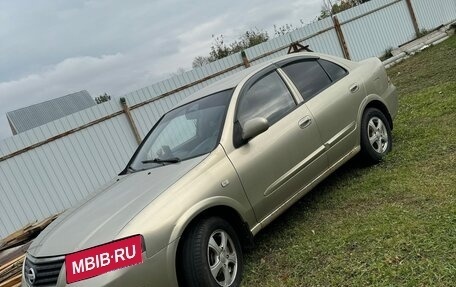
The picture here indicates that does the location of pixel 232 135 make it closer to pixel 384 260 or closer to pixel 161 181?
pixel 161 181

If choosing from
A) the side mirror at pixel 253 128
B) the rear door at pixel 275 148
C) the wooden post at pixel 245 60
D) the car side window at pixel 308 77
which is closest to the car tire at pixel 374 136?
the car side window at pixel 308 77

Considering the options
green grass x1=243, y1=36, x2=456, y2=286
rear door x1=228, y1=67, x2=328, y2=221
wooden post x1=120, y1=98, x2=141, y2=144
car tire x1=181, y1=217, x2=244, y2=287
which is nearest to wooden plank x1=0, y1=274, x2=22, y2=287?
car tire x1=181, y1=217, x2=244, y2=287

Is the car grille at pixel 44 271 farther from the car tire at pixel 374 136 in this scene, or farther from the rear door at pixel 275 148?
the car tire at pixel 374 136

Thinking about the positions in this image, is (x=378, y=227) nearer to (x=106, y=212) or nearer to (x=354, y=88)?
(x=354, y=88)

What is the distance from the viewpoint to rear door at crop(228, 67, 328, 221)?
4.09 metres

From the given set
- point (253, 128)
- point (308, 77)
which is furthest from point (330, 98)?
point (253, 128)

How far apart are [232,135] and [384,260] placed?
160cm

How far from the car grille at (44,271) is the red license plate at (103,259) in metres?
0.10

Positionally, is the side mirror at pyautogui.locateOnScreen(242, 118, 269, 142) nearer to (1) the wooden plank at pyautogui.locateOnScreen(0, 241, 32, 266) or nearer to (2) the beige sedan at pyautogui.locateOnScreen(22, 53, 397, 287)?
(2) the beige sedan at pyautogui.locateOnScreen(22, 53, 397, 287)

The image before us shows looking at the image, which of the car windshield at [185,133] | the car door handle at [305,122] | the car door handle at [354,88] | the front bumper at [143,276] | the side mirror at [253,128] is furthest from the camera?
the car door handle at [354,88]

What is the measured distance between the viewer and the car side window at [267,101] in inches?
177

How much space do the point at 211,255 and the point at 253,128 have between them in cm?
116

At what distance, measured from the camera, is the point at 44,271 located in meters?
3.21

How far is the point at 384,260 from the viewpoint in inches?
134
